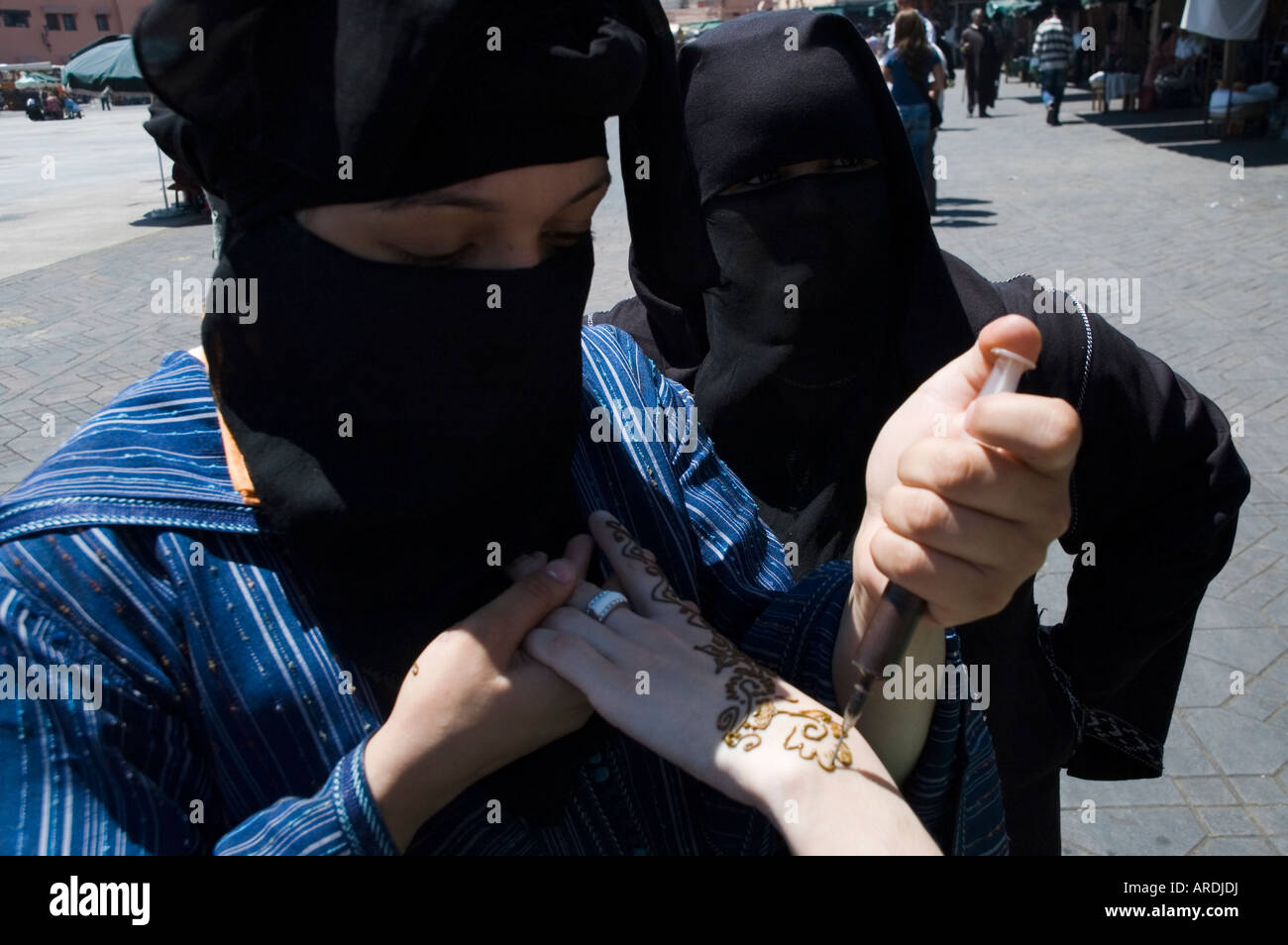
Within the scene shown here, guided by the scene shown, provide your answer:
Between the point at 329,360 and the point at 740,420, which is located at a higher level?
the point at 329,360

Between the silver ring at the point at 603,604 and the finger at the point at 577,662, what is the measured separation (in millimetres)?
41

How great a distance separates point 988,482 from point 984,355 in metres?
0.13

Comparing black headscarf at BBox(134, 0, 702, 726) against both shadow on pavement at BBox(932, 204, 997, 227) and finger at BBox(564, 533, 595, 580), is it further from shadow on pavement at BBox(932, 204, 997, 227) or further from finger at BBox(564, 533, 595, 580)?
shadow on pavement at BBox(932, 204, 997, 227)

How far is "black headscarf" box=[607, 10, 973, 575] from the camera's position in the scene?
2.15 meters

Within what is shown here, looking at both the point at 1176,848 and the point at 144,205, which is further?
the point at 144,205

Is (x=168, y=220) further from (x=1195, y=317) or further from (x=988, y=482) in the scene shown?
(x=988, y=482)

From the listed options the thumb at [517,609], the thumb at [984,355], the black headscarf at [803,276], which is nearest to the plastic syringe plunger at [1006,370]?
the thumb at [984,355]

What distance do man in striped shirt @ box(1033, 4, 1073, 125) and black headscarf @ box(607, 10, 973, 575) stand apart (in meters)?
16.3

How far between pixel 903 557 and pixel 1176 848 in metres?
2.58

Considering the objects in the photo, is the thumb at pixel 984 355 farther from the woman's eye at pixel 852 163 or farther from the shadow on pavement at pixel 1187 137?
the shadow on pavement at pixel 1187 137

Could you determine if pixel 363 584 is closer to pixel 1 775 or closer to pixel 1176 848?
pixel 1 775

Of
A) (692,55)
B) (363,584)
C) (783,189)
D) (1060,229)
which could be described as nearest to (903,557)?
(363,584)

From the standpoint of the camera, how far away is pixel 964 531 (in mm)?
1026

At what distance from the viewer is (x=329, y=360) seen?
1.15m
